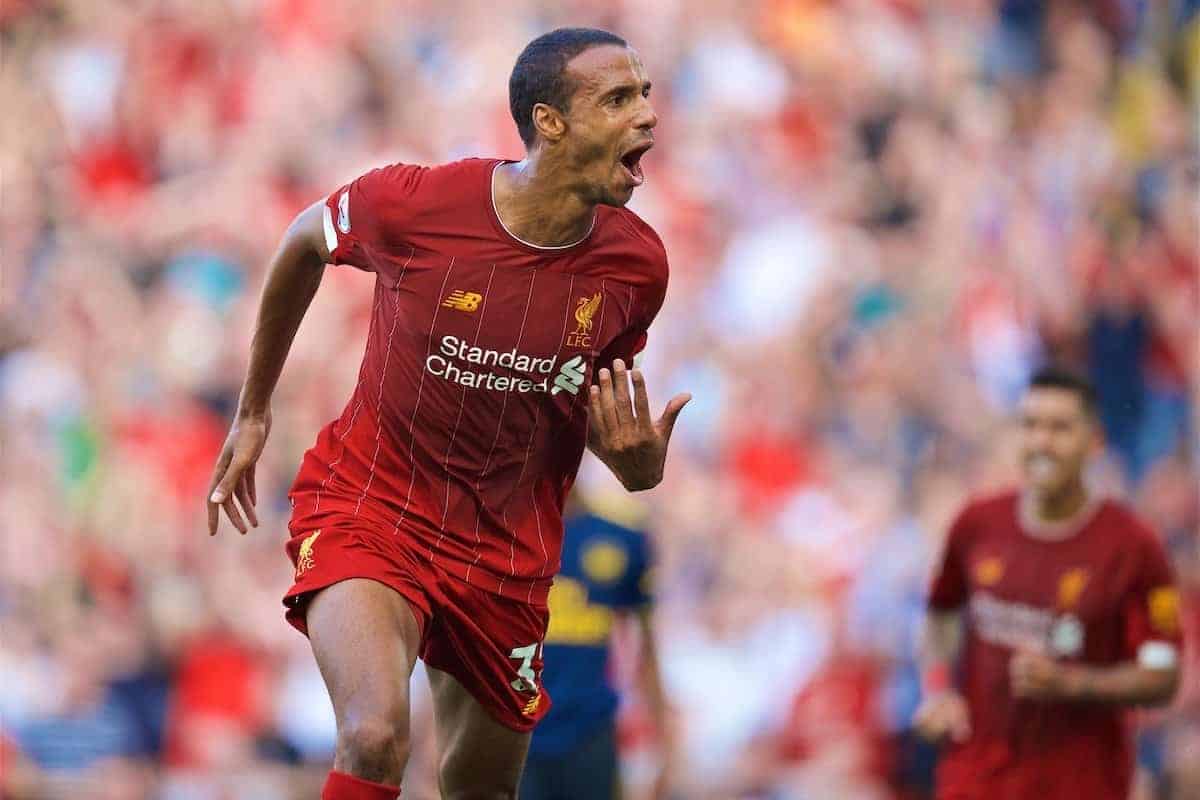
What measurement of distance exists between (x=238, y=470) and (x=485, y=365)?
75 cm

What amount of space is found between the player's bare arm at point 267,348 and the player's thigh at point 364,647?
1.91 ft

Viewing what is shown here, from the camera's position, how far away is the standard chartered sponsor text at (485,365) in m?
4.57

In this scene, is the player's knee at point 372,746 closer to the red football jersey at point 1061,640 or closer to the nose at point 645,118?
the nose at point 645,118

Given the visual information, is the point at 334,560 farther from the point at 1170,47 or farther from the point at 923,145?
the point at 1170,47

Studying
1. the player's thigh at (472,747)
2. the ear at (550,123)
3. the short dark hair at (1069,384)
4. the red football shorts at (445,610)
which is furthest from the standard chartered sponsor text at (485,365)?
the short dark hair at (1069,384)

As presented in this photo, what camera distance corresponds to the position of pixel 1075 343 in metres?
11.4

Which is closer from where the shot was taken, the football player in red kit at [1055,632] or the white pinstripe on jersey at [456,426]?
the white pinstripe on jersey at [456,426]

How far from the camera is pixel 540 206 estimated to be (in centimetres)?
462

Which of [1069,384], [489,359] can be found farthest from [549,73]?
[1069,384]

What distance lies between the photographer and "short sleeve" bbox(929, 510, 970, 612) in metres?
6.65

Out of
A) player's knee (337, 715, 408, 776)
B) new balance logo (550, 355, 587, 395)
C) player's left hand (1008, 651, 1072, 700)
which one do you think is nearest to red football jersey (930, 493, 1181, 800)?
player's left hand (1008, 651, 1072, 700)

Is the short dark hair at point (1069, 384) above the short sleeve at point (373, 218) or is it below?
above

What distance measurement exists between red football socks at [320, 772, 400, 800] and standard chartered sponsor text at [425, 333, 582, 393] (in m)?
1.06

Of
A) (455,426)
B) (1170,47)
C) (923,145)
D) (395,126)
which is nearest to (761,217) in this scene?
(923,145)
